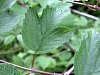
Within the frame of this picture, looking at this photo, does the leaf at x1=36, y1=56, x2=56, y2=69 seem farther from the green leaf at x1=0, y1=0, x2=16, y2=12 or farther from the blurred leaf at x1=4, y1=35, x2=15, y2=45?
the green leaf at x1=0, y1=0, x2=16, y2=12

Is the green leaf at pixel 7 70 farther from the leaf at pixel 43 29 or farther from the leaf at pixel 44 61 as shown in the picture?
the leaf at pixel 44 61

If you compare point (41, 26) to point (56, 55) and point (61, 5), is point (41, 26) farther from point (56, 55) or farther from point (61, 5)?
point (56, 55)

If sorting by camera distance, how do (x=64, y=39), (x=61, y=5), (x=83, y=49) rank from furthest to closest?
(x=61, y=5) < (x=64, y=39) < (x=83, y=49)

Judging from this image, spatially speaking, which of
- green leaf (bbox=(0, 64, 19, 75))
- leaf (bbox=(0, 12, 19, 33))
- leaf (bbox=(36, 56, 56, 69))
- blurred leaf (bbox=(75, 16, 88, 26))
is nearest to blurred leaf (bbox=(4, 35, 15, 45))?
leaf (bbox=(36, 56, 56, 69))

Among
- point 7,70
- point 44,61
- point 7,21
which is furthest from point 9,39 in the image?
point 7,70

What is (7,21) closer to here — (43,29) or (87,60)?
(43,29)

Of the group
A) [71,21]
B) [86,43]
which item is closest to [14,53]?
[71,21]

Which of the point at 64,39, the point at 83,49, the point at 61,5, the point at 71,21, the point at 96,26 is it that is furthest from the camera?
the point at 96,26
